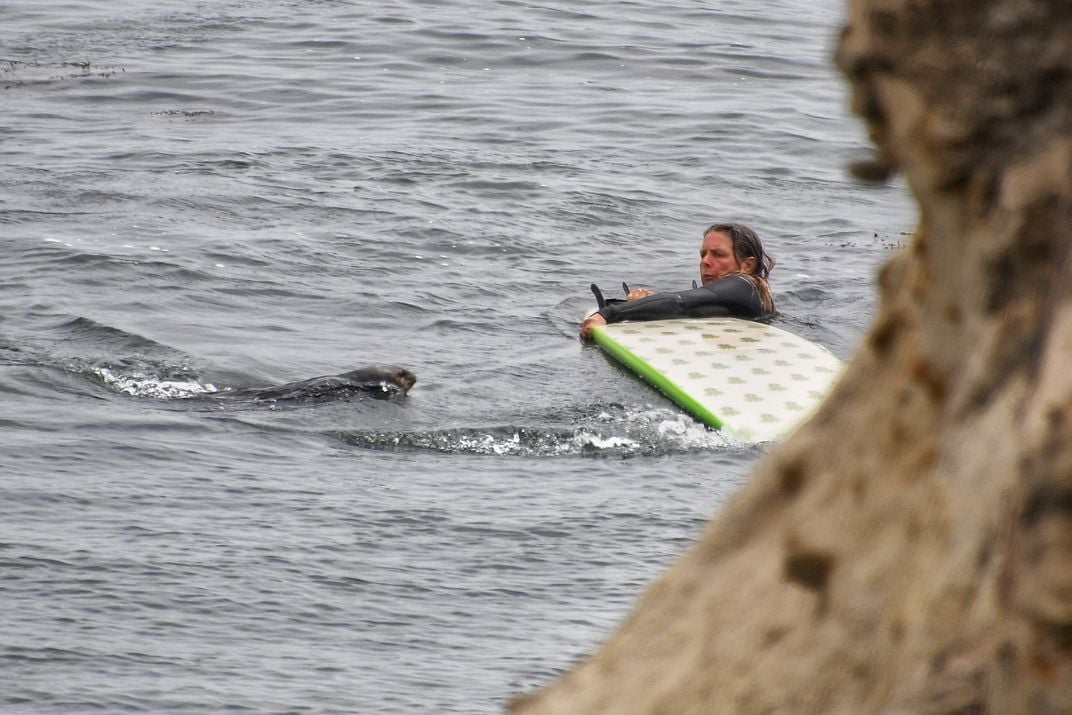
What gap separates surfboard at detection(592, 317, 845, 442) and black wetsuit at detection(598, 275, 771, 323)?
0.08 metres

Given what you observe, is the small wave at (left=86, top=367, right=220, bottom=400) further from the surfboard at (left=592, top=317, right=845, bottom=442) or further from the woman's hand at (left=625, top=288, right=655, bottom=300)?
the woman's hand at (left=625, top=288, right=655, bottom=300)

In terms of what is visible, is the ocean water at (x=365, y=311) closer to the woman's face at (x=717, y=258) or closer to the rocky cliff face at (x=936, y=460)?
the woman's face at (x=717, y=258)

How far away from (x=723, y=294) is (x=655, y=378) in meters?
1.72

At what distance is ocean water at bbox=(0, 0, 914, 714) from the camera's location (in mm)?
5922

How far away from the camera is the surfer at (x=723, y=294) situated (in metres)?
11.9

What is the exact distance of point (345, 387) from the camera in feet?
31.0

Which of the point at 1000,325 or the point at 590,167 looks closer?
the point at 1000,325

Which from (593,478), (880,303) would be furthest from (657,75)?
(880,303)

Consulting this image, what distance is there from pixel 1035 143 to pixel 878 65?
0.18m

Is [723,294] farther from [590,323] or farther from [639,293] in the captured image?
[590,323]

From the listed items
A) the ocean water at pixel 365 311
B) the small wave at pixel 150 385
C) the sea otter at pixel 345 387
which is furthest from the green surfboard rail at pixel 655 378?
the small wave at pixel 150 385

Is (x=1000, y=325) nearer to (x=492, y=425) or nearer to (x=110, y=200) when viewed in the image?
(x=492, y=425)

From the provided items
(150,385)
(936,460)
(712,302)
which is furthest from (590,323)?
(936,460)

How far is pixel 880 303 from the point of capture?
71.0 inches
